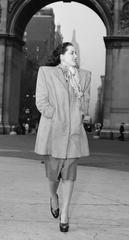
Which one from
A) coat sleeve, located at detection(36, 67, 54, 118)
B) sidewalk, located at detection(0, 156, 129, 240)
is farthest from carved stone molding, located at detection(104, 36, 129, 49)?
coat sleeve, located at detection(36, 67, 54, 118)

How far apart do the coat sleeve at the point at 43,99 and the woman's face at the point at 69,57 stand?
0.98 ft

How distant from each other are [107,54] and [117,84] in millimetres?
2043

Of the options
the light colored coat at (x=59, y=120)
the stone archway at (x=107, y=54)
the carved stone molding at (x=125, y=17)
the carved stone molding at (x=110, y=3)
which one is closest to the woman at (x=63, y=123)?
the light colored coat at (x=59, y=120)

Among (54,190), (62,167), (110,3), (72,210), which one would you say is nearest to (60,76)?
(62,167)

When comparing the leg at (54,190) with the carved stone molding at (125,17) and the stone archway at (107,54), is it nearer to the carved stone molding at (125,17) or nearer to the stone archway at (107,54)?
the stone archway at (107,54)

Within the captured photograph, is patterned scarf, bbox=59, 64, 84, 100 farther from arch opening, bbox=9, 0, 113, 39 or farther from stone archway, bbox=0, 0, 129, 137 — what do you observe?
arch opening, bbox=9, 0, 113, 39

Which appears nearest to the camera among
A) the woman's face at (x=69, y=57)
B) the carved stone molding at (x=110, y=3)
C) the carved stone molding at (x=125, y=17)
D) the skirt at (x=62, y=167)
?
the skirt at (x=62, y=167)

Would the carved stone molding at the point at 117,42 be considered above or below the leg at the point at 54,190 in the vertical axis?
above

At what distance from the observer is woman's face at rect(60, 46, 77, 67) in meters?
6.20

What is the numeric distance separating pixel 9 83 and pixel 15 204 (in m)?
33.2

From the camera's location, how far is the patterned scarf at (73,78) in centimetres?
604

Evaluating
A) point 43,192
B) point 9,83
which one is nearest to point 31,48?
point 9,83

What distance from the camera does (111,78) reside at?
38.4 metres

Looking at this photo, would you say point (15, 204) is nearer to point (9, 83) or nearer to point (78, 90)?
point (78, 90)
